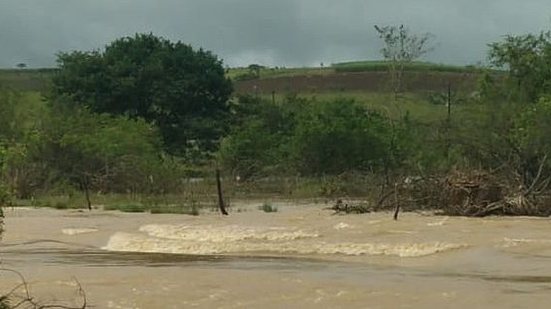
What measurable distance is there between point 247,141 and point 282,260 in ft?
115

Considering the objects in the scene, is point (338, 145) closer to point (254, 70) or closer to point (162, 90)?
point (162, 90)

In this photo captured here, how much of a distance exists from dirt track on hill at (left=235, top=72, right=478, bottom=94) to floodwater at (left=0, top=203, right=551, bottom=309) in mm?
62513

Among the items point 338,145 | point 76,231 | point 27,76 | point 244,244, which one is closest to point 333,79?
point 27,76

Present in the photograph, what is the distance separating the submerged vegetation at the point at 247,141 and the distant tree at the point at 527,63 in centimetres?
7

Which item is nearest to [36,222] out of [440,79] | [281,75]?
[440,79]

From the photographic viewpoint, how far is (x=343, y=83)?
100 m

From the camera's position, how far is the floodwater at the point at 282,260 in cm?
1606

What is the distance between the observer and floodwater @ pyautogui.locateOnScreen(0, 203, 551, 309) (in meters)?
16.1

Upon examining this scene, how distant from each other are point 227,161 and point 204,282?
128 feet

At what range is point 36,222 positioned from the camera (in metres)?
32.4

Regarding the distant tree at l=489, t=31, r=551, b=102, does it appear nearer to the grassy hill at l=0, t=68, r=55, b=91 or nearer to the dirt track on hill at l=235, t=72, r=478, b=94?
the dirt track on hill at l=235, t=72, r=478, b=94

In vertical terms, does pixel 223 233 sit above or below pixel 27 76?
below

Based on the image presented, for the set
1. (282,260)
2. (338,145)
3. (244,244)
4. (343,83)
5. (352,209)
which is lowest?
(352,209)

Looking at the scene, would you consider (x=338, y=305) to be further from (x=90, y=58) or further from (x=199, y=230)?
(x=90, y=58)
